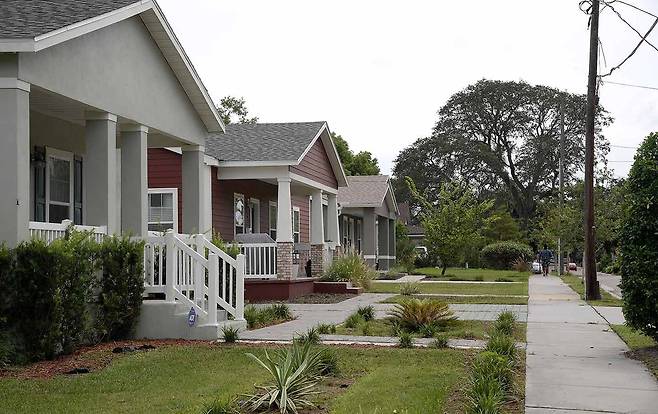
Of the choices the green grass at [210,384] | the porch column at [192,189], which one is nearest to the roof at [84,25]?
the porch column at [192,189]

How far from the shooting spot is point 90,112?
1308cm

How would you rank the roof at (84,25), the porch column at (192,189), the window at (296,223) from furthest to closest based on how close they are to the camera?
the window at (296,223), the porch column at (192,189), the roof at (84,25)

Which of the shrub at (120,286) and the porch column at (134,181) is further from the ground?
the porch column at (134,181)

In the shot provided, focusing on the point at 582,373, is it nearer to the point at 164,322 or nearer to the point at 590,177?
the point at 164,322

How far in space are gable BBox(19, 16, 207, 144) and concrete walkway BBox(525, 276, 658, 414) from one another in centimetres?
758

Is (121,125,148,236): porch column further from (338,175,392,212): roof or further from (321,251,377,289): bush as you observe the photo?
(338,175,392,212): roof

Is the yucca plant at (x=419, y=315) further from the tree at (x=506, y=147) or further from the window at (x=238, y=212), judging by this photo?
the tree at (x=506, y=147)

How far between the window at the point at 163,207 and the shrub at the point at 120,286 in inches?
363

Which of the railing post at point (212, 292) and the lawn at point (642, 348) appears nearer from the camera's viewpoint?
the lawn at point (642, 348)

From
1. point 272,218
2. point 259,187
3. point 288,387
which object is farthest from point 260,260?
point 288,387

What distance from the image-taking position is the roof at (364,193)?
41875 mm

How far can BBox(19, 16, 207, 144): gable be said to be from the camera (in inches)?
457

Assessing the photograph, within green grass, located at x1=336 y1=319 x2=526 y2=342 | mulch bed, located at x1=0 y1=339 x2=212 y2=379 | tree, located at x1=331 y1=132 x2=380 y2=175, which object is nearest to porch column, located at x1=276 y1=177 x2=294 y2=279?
green grass, located at x1=336 y1=319 x2=526 y2=342

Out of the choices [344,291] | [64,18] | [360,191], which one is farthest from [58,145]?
[360,191]
